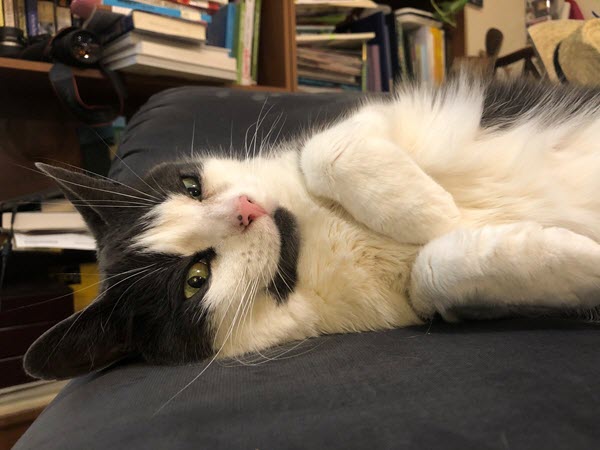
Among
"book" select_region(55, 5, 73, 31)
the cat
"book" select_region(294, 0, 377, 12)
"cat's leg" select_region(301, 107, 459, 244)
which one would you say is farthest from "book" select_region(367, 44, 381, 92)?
"cat's leg" select_region(301, 107, 459, 244)

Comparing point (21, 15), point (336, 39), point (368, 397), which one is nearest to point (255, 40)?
point (336, 39)

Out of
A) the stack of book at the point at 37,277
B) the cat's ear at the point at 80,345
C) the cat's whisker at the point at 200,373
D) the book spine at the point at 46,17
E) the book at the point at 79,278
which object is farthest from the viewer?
the book spine at the point at 46,17

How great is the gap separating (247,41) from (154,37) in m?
0.59

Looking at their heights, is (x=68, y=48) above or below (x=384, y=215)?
above

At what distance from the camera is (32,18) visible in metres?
1.83

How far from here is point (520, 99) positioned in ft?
3.35

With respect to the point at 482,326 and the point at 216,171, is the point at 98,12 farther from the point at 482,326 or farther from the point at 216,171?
the point at 482,326

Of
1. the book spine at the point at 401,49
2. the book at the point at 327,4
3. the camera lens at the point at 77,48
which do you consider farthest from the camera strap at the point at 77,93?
the book spine at the point at 401,49

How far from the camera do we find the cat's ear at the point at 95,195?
0.98m

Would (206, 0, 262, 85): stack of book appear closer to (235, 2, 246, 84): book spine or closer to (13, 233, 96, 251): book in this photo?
(235, 2, 246, 84): book spine

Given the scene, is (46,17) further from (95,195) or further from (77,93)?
(95,195)

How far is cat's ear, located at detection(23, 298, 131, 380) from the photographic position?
0.76m

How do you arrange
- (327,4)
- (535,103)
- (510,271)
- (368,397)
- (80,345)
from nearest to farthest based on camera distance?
(368,397)
(510,271)
(80,345)
(535,103)
(327,4)

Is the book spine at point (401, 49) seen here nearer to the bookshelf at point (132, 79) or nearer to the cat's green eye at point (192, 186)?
the bookshelf at point (132, 79)
